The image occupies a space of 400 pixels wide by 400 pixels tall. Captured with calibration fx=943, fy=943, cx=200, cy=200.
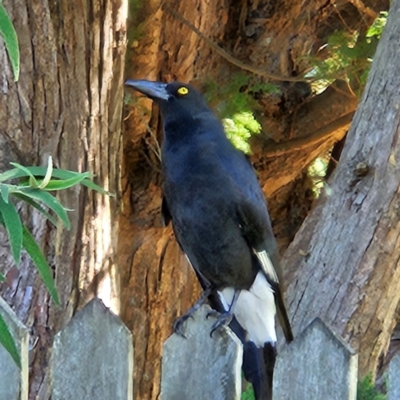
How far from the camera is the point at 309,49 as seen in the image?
4109 mm

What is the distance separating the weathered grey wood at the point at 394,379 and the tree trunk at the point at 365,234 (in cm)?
138

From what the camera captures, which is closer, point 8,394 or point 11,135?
point 8,394

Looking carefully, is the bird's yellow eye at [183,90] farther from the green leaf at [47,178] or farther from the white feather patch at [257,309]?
the green leaf at [47,178]

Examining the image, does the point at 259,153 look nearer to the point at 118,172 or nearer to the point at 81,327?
the point at 118,172

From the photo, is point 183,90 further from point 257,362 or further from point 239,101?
point 257,362

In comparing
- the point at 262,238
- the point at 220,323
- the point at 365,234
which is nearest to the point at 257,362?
the point at 262,238

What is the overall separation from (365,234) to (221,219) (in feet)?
1.65

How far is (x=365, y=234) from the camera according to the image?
121 inches

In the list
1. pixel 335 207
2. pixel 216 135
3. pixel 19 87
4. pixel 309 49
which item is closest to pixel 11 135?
pixel 19 87

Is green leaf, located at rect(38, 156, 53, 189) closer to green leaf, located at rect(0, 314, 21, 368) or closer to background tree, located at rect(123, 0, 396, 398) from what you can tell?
green leaf, located at rect(0, 314, 21, 368)

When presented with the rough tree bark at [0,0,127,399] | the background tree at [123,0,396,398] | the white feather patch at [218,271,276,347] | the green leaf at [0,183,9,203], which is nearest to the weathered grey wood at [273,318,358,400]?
the green leaf at [0,183,9,203]

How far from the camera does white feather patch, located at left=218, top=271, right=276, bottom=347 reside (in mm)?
3051

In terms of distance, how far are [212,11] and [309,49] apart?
530 millimetres

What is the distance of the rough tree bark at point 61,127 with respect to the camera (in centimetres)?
302
